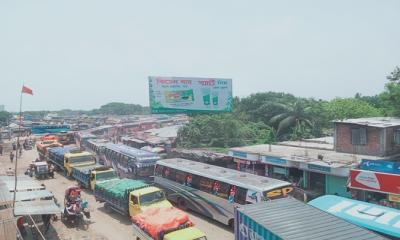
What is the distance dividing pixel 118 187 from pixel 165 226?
7.26m

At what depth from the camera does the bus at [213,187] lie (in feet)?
54.5

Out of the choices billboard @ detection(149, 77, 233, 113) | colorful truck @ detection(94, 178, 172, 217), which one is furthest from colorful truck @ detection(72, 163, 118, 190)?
billboard @ detection(149, 77, 233, 113)

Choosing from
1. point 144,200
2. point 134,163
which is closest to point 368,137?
point 144,200

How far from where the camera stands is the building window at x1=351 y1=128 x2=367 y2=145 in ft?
75.5

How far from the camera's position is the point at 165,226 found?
543 inches

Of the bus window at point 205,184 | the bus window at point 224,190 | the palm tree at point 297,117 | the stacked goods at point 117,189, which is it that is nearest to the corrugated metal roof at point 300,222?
the bus window at point 224,190

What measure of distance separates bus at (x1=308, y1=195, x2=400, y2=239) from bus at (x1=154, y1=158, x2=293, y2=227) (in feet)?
7.65

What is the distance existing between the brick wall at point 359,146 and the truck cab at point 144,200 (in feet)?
41.5

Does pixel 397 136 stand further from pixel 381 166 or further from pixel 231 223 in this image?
pixel 231 223

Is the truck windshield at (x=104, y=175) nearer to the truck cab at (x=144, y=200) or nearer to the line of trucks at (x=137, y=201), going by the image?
the line of trucks at (x=137, y=201)

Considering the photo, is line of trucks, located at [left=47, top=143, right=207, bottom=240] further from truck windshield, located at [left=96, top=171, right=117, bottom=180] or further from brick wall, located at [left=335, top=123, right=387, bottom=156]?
brick wall, located at [left=335, top=123, right=387, bottom=156]

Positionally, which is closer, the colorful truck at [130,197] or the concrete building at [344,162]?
the colorful truck at [130,197]

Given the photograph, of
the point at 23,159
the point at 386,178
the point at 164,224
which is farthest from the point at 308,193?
the point at 23,159

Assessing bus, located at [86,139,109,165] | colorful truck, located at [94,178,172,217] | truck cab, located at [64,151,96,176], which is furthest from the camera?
bus, located at [86,139,109,165]
